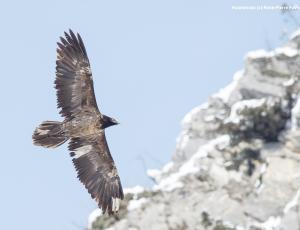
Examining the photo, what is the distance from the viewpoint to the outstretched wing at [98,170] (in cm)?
2500

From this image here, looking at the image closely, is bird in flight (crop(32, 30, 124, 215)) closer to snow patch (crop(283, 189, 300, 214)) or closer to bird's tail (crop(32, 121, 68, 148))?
bird's tail (crop(32, 121, 68, 148))

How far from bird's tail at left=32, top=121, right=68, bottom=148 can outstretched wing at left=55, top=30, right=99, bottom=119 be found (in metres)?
0.49

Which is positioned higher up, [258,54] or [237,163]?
[258,54]

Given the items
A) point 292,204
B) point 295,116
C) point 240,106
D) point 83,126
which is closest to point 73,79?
point 83,126

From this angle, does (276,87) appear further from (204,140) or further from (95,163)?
(95,163)

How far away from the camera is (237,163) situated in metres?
45.0

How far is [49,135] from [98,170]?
1.72m

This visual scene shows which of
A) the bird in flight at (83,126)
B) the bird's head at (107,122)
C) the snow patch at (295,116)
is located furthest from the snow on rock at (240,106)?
the bird's head at (107,122)

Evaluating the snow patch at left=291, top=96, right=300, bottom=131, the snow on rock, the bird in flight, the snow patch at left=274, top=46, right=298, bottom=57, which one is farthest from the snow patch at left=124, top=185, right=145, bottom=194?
the bird in flight

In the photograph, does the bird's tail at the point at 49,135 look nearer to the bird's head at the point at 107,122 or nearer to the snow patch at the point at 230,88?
the bird's head at the point at 107,122

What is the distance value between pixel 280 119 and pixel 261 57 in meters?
3.18

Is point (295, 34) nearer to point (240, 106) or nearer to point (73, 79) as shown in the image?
point (240, 106)

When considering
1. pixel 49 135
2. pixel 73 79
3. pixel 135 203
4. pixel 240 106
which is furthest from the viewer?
pixel 240 106

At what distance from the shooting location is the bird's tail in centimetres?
2420
